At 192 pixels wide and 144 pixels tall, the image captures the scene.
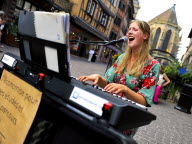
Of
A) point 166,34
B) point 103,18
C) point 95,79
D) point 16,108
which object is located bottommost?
point 16,108

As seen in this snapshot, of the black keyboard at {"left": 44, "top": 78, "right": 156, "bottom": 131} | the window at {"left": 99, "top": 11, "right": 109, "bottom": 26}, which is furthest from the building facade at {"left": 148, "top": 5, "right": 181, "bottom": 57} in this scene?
the black keyboard at {"left": 44, "top": 78, "right": 156, "bottom": 131}

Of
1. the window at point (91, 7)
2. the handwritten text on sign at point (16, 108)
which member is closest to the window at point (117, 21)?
the window at point (91, 7)

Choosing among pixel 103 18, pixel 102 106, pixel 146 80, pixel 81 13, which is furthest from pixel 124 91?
pixel 103 18

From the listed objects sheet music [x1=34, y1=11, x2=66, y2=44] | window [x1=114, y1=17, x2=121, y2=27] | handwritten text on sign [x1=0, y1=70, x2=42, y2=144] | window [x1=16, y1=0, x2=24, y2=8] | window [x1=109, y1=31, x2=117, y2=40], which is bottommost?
handwritten text on sign [x1=0, y1=70, x2=42, y2=144]

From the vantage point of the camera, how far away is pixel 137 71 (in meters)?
1.70

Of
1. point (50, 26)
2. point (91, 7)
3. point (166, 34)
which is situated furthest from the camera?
point (166, 34)

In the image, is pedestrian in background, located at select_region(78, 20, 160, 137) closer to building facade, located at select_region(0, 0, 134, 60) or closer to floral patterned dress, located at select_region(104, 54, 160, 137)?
floral patterned dress, located at select_region(104, 54, 160, 137)

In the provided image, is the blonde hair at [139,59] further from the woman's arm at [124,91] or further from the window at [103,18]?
the window at [103,18]

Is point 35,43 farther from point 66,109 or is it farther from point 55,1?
point 55,1

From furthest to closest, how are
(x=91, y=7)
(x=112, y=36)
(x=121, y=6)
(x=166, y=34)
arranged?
(x=166, y=34), (x=112, y=36), (x=121, y=6), (x=91, y=7)

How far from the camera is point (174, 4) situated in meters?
74.3

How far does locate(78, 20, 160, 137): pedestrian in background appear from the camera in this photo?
1596mm

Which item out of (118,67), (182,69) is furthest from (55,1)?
(118,67)

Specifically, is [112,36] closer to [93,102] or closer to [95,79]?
[95,79]
